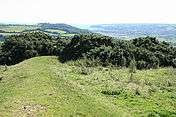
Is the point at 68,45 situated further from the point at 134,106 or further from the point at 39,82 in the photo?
the point at 134,106

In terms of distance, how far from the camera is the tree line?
69.1m

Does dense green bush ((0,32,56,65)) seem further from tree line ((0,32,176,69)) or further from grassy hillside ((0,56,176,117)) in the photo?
grassy hillside ((0,56,176,117))

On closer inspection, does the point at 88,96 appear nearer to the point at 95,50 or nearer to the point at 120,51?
the point at 120,51

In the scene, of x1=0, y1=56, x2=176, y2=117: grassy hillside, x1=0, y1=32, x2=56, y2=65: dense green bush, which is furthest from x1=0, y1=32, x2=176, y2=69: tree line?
x1=0, y1=56, x2=176, y2=117: grassy hillside

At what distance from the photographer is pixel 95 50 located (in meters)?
72.2

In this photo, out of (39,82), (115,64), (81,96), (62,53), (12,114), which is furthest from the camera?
(62,53)

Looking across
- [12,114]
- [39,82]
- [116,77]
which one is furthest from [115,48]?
[12,114]

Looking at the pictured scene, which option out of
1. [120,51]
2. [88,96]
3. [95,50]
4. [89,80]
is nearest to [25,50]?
[95,50]

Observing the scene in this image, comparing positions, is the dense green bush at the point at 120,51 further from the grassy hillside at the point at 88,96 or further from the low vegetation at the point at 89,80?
the grassy hillside at the point at 88,96

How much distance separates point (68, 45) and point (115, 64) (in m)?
16.0

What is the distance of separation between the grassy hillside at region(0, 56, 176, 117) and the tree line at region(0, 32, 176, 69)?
1670cm

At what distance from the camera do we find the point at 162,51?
75062 mm

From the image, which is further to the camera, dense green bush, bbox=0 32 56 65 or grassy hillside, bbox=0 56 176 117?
dense green bush, bbox=0 32 56 65

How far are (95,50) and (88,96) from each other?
37.3 m
